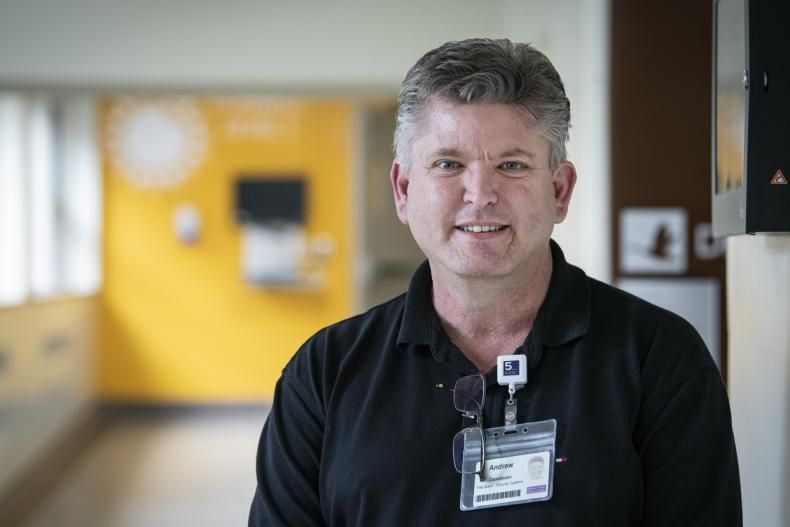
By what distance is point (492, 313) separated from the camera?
142cm

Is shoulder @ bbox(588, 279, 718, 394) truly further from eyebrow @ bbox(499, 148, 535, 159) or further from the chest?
eyebrow @ bbox(499, 148, 535, 159)

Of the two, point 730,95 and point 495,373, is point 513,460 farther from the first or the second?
point 730,95

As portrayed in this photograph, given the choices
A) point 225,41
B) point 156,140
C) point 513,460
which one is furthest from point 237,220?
point 513,460

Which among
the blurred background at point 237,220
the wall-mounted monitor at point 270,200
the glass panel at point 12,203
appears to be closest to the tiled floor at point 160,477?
the blurred background at point 237,220

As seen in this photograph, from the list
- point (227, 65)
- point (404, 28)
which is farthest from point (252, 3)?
point (404, 28)

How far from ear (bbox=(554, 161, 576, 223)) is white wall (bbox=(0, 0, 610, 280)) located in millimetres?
2978

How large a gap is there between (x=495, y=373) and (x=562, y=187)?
0.31 metres

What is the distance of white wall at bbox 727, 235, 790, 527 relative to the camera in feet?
4.78

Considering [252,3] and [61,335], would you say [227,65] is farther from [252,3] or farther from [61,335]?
[61,335]

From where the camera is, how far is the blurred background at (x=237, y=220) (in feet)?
10.3

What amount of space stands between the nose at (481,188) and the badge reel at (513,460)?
0.75ft

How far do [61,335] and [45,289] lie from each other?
2.84ft

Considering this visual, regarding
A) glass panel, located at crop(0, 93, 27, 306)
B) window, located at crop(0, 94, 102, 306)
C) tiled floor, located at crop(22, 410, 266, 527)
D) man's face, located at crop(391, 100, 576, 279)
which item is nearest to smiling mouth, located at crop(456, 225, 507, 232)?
man's face, located at crop(391, 100, 576, 279)

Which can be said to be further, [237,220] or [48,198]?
[237,220]
